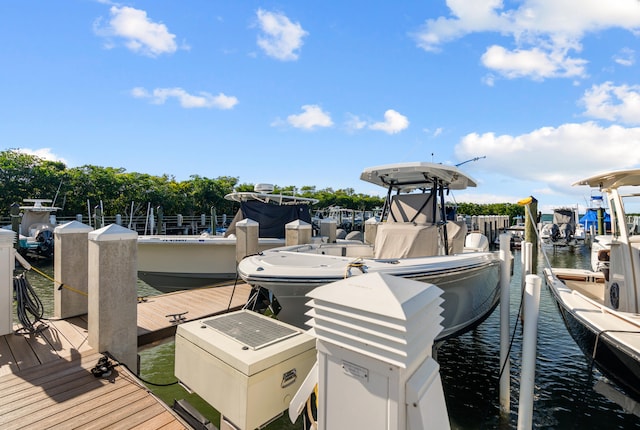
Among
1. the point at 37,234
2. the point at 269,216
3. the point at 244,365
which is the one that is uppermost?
the point at 269,216

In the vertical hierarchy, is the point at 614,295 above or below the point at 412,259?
below

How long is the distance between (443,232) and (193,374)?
512 centimetres

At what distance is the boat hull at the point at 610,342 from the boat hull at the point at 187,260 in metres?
8.14

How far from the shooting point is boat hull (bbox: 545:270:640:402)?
298 cm

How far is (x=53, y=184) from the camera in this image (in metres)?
22.8

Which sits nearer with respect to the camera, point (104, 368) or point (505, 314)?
point (104, 368)

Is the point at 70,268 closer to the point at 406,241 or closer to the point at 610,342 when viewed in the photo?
the point at 406,241

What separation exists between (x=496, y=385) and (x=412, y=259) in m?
2.25

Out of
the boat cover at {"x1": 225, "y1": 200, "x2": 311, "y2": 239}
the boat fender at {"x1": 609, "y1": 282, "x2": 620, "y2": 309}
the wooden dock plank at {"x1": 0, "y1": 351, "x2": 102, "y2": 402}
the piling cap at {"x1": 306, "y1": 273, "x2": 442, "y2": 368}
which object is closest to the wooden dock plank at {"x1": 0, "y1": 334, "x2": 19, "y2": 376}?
the wooden dock plank at {"x1": 0, "y1": 351, "x2": 102, "y2": 402}

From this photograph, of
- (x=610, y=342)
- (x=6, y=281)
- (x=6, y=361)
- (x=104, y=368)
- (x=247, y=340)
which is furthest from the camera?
(x=6, y=281)

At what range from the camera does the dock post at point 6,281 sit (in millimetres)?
4117

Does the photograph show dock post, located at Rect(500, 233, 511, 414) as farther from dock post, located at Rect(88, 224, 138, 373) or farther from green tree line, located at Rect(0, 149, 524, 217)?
green tree line, located at Rect(0, 149, 524, 217)

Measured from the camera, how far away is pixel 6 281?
13.6ft

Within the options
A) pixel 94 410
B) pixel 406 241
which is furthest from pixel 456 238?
pixel 94 410
